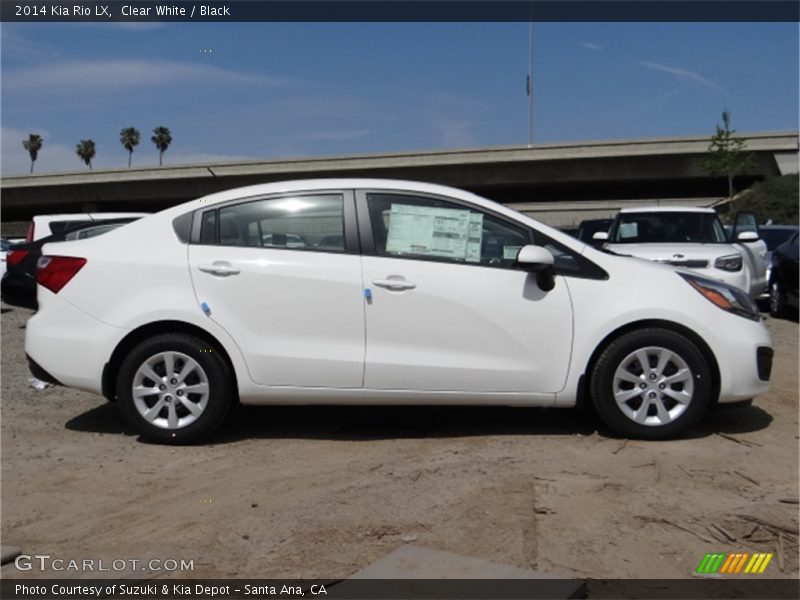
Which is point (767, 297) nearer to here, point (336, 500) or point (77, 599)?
point (336, 500)

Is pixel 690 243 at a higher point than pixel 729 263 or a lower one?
higher

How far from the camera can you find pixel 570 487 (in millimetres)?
4770

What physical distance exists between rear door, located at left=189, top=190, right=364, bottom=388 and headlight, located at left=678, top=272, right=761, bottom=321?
2.13m

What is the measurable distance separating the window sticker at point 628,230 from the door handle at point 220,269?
686 cm

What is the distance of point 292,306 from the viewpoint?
580cm

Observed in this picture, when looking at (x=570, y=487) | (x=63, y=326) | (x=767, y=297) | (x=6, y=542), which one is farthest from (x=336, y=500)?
(x=767, y=297)

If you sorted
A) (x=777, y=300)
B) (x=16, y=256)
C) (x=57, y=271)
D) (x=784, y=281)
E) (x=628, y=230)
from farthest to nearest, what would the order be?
(x=777, y=300)
(x=784, y=281)
(x=16, y=256)
(x=628, y=230)
(x=57, y=271)

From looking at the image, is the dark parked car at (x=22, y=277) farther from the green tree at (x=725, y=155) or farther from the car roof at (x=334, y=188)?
the green tree at (x=725, y=155)

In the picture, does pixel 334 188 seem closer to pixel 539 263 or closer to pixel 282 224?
pixel 282 224

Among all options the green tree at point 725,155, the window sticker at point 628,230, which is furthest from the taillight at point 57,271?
the green tree at point 725,155

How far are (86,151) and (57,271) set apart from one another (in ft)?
328

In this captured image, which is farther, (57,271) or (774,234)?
(774,234)

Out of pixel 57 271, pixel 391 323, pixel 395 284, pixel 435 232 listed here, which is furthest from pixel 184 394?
pixel 435 232

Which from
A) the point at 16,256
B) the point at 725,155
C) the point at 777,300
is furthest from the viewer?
the point at 725,155
